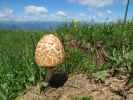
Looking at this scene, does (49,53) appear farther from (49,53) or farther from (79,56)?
(79,56)

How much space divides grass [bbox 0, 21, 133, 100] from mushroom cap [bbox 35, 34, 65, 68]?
3.22ft

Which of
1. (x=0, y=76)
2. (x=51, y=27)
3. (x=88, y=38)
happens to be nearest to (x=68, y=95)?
(x=0, y=76)

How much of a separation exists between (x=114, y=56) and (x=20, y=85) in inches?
67.1

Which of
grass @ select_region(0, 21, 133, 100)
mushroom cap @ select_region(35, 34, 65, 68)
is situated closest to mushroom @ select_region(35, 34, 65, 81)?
mushroom cap @ select_region(35, 34, 65, 68)

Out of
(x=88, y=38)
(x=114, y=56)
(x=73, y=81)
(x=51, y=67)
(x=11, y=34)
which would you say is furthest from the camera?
(x=11, y=34)

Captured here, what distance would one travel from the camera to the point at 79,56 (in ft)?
21.5

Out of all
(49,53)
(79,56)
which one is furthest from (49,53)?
(79,56)

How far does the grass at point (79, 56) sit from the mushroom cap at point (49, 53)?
3.22 ft

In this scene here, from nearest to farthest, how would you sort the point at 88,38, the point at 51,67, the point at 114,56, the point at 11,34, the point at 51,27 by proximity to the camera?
1. the point at 51,67
2. the point at 114,56
3. the point at 88,38
4. the point at 51,27
5. the point at 11,34

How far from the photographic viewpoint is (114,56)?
6148mm

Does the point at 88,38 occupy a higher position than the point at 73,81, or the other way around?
the point at 88,38

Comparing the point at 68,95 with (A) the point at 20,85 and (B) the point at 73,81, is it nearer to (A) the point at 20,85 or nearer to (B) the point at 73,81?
(B) the point at 73,81

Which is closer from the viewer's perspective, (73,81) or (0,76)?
(73,81)

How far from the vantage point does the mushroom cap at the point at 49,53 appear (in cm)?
488
